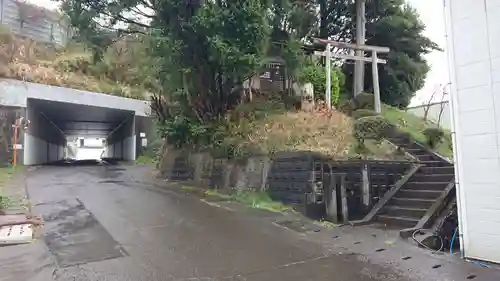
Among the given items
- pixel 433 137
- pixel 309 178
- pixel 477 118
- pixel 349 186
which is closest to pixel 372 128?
pixel 433 137

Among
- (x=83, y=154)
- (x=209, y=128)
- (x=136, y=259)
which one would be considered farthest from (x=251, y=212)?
(x=83, y=154)

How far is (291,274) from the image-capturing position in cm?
418

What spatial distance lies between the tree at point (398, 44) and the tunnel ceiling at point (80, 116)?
12791 millimetres

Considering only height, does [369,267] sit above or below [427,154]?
below

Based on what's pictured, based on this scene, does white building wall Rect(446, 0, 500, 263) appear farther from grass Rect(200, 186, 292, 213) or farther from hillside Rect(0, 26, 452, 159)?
grass Rect(200, 186, 292, 213)

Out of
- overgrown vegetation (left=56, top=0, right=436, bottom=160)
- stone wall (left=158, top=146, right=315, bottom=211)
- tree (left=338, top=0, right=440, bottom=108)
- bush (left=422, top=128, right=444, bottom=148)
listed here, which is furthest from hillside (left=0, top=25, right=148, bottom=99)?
bush (left=422, top=128, right=444, bottom=148)

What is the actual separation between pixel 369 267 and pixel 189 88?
7.69 metres

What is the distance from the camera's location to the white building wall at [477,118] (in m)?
4.54

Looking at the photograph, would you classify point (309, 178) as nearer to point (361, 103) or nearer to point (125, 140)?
point (361, 103)

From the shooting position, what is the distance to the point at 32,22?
23.3 meters

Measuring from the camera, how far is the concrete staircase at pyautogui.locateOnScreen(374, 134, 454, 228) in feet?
21.6

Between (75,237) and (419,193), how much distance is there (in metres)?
5.82

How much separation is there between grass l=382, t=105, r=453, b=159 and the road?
5.24 m

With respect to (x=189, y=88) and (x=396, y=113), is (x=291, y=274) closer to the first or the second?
(x=189, y=88)
